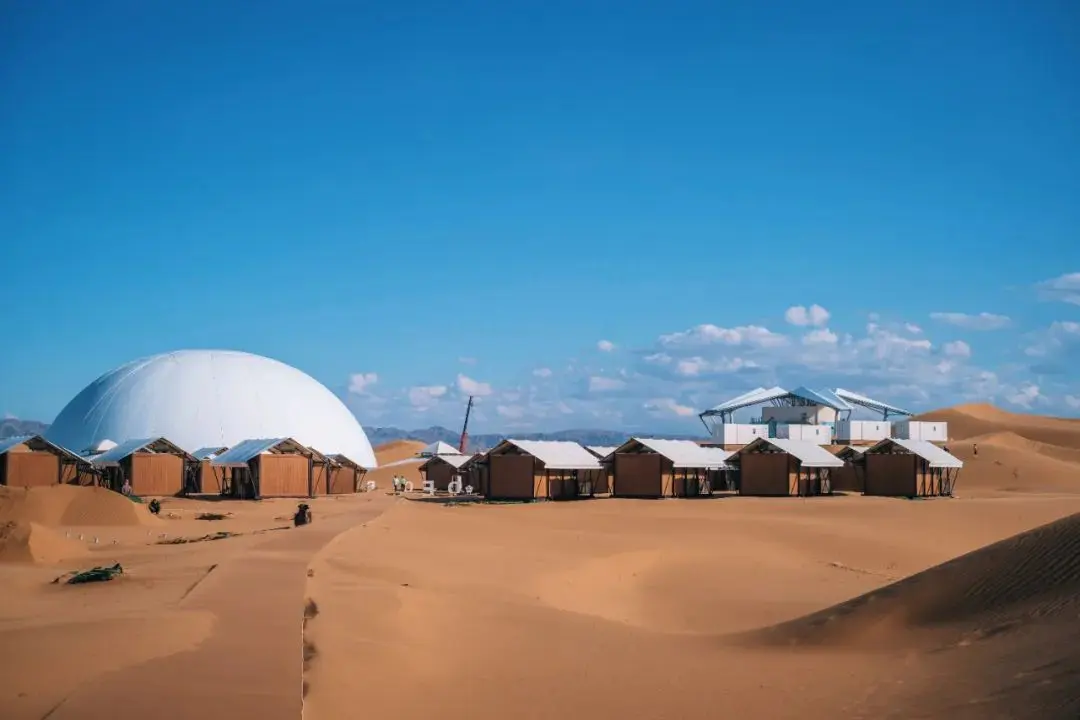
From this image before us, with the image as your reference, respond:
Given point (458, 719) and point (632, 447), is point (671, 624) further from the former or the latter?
point (632, 447)

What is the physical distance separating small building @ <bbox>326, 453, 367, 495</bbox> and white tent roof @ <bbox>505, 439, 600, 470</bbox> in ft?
53.1

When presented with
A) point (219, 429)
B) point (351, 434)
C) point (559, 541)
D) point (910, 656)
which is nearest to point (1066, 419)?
point (351, 434)

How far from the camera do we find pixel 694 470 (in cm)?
5278

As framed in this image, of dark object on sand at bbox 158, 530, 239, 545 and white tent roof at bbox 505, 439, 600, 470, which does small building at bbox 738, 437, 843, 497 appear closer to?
white tent roof at bbox 505, 439, 600, 470

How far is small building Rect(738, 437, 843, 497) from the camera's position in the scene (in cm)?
5350

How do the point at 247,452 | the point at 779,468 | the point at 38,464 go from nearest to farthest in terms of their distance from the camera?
1. the point at 779,468
2. the point at 38,464
3. the point at 247,452

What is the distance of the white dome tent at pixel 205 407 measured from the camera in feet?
238

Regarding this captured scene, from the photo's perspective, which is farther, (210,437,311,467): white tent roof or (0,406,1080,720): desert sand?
(210,437,311,467): white tent roof

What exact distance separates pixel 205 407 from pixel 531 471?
35.6 m

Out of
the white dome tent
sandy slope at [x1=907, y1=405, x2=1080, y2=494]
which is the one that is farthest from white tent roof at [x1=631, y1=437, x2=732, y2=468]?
the white dome tent

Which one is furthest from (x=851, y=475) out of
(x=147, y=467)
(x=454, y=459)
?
(x=147, y=467)

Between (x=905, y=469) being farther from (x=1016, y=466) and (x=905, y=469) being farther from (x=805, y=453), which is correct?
(x=1016, y=466)

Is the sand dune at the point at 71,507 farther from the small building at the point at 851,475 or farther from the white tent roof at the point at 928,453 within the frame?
the white tent roof at the point at 928,453

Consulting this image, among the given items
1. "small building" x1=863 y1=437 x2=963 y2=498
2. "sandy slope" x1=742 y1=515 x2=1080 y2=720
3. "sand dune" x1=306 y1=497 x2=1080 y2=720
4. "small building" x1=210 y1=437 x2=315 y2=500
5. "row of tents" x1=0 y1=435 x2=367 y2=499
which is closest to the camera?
"sandy slope" x1=742 y1=515 x2=1080 y2=720
